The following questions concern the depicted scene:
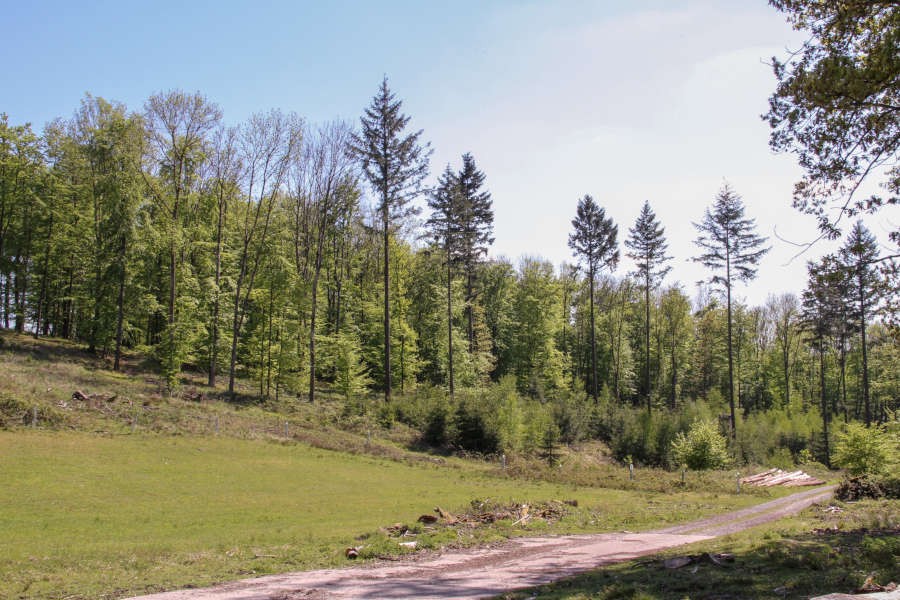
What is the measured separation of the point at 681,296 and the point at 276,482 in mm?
57531

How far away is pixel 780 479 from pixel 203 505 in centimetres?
3249

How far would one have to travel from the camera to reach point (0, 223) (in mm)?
43312

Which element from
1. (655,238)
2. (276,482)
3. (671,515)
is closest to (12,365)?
(276,482)

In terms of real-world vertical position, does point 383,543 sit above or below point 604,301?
below

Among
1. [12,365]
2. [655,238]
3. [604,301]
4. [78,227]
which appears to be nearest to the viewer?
[12,365]

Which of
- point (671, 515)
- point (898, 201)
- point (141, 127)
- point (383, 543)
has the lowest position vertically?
point (671, 515)

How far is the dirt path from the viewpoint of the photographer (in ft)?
26.9

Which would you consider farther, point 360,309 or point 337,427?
point 360,309

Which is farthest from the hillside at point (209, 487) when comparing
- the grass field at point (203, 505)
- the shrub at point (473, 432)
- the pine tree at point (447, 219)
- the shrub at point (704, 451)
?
the pine tree at point (447, 219)

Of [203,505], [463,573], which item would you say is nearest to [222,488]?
[203,505]

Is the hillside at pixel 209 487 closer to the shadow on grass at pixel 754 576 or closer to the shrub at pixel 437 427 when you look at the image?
the shrub at pixel 437 427

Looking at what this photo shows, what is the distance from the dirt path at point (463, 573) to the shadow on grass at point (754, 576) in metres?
1.05

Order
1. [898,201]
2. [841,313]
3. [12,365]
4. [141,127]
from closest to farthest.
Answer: [898,201] → [12,365] → [141,127] → [841,313]

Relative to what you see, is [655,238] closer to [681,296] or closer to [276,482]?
[681,296]
